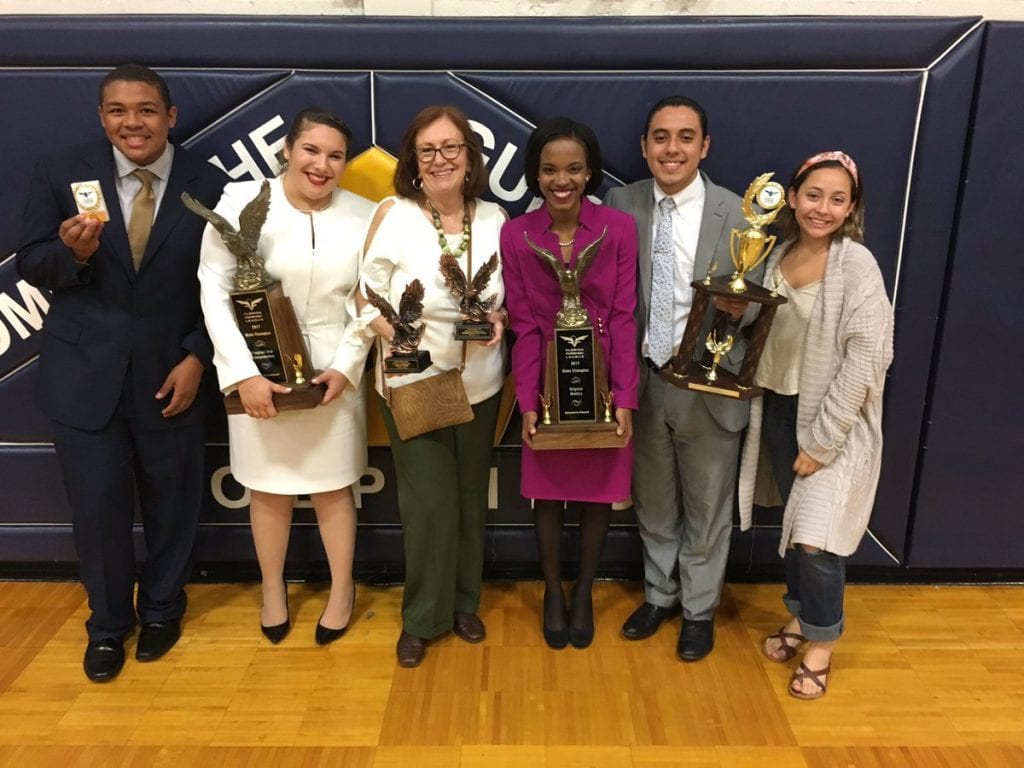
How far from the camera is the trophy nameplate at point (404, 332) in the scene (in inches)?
84.0

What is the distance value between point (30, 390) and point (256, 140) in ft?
4.04

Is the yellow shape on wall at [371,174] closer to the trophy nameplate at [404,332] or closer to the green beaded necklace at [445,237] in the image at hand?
the green beaded necklace at [445,237]

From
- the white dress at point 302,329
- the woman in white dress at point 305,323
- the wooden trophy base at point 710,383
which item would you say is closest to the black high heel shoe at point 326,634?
the woman in white dress at point 305,323

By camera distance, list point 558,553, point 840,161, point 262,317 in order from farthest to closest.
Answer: point 558,553, point 262,317, point 840,161

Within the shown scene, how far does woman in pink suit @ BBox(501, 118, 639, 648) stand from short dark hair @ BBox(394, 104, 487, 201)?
0.14 metres

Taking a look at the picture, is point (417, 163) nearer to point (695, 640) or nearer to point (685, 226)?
point (685, 226)

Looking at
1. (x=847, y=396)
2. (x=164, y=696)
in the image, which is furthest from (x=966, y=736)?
(x=164, y=696)

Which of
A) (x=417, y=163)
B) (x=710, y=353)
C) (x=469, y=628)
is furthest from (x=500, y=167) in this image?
(x=469, y=628)

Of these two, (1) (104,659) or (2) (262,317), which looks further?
(1) (104,659)

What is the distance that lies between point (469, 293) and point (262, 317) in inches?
23.3

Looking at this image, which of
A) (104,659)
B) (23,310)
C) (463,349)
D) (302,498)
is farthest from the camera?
(302,498)

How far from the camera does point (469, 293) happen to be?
7.11 ft

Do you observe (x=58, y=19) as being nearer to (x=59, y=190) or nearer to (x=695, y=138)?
(x=59, y=190)

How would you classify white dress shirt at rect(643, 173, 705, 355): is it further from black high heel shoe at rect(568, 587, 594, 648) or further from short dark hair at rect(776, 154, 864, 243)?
black high heel shoe at rect(568, 587, 594, 648)
